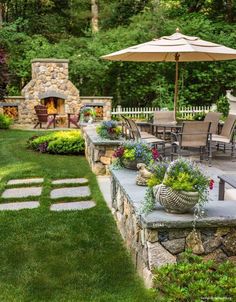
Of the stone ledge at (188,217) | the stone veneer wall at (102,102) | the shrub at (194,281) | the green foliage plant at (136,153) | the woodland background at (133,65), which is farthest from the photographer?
the woodland background at (133,65)

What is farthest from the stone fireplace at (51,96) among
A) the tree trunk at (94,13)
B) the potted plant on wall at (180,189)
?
the potted plant on wall at (180,189)

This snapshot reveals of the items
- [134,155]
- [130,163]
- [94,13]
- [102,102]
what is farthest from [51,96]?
[134,155]

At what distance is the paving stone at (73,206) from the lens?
19.2 feet

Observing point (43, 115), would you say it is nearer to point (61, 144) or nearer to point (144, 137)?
point (61, 144)

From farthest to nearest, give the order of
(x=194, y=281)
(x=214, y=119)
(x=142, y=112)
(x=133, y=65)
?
(x=133, y=65)
(x=142, y=112)
(x=214, y=119)
(x=194, y=281)

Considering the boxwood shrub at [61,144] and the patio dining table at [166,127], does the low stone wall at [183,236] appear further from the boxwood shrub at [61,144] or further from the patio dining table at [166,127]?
the boxwood shrub at [61,144]

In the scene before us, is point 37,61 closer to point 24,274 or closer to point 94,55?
point 94,55

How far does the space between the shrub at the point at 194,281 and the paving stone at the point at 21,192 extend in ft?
11.6

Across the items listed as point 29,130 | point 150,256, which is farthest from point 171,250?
point 29,130

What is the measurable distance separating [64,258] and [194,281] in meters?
1.70

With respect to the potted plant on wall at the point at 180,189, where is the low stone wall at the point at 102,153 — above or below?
below

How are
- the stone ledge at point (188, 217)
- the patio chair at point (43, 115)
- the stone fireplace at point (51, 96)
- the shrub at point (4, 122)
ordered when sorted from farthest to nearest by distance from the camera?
the stone fireplace at point (51, 96) → the patio chair at point (43, 115) → the shrub at point (4, 122) → the stone ledge at point (188, 217)

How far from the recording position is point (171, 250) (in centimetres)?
344

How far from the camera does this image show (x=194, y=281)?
9.62 feet
